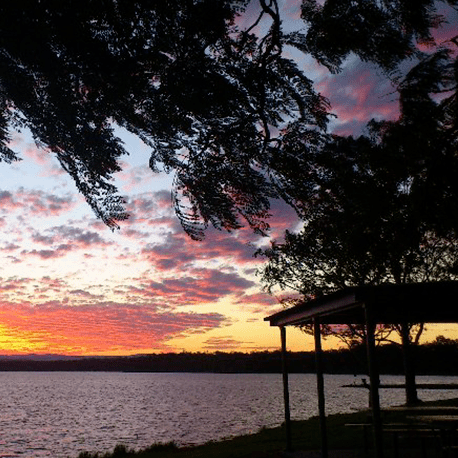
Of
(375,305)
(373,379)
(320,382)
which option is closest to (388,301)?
(375,305)

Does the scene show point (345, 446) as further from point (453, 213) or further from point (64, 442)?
point (64, 442)

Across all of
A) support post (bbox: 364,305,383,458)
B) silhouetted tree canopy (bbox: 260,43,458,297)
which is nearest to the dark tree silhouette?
silhouetted tree canopy (bbox: 260,43,458,297)

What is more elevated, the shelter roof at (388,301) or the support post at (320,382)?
the shelter roof at (388,301)

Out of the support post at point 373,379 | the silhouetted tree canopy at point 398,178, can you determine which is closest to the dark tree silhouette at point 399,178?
the silhouetted tree canopy at point 398,178

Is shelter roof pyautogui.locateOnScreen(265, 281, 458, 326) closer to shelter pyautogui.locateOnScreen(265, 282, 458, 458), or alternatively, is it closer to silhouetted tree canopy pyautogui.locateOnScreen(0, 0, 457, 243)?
shelter pyautogui.locateOnScreen(265, 282, 458, 458)

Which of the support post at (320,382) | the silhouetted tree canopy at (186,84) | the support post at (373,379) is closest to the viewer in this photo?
the silhouetted tree canopy at (186,84)

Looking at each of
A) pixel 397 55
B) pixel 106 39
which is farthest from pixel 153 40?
pixel 397 55

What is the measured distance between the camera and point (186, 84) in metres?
5.96

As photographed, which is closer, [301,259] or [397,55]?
[397,55]

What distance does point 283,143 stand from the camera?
6.38 meters

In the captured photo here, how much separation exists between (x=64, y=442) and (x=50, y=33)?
3969 cm

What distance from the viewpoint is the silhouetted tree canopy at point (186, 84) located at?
18.8ft

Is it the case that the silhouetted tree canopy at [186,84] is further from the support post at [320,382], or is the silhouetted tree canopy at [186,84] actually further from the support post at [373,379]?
the support post at [320,382]

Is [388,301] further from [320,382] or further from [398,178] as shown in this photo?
[320,382]
